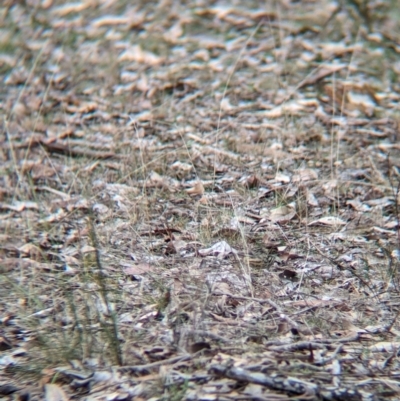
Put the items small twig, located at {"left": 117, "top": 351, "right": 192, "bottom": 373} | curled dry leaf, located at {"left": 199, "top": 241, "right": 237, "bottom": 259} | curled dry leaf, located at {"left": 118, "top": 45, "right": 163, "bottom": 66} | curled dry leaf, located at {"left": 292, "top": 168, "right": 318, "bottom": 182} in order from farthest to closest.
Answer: curled dry leaf, located at {"left": 118, "top": 45, "right": 163, "bottom": 66} → curled dry leaf, located at {"left": 292, "top": 168, "right": 318, "bottom": 182} → curled dry leaf, located at {"left": 199, "top": 241, "right": 237, "bottom": 259} → small twig, located at {"left": 117, "top": 351, "right": 192, "bottom": 373}

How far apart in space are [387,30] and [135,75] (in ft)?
6.96

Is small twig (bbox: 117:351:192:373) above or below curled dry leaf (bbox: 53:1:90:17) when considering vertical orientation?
below

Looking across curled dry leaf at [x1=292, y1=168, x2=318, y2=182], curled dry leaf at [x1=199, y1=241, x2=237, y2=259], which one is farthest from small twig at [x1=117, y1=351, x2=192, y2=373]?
curled dry leaf at [x1=292, y1=168, x2=318, y2=182]

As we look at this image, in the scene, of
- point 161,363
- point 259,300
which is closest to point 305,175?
point 259,300

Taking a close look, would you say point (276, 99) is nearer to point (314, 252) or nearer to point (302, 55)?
point (302, 55)

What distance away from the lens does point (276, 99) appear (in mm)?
4949

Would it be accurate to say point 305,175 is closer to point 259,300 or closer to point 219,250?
point 219,250

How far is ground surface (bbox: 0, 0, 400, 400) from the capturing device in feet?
7.70

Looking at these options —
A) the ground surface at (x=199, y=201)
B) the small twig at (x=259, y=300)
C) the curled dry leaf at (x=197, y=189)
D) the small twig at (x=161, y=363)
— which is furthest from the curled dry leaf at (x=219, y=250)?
the small twig at (x=161, y=363)

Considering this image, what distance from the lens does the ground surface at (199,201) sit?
2348mm

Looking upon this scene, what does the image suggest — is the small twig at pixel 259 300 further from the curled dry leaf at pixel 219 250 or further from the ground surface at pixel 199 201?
the curled dry leaf at pixel 219 250

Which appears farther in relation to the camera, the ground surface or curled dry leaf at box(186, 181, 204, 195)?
curled dry leaf at box(186, 181, 204, 195)

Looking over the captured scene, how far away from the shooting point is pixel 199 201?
3.54 metres

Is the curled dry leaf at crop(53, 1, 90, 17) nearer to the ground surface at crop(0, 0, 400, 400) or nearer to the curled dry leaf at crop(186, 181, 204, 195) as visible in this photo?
the ground surface at crop(0, 0, 400, 400)
